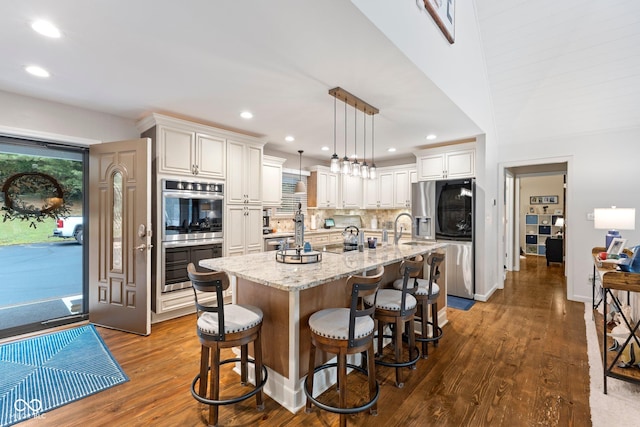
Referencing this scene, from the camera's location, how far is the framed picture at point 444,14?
252cm

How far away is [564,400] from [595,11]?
396 cm

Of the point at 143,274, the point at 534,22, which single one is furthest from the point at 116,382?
the point at 534,22

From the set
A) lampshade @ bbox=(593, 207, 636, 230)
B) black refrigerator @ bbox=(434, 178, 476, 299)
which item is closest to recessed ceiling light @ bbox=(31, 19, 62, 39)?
black refrigerator @ bbox=(434, 178, 476, 299)

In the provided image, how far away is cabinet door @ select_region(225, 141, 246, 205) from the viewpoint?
4211 millimetres

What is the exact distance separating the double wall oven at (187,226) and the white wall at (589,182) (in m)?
5.13

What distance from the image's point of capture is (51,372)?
8.20 feet

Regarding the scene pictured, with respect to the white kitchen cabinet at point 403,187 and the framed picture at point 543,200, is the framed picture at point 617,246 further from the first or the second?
the framed picture at point 543,200

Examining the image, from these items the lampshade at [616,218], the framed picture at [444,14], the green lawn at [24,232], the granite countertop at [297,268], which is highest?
the framed picture at [444,14]

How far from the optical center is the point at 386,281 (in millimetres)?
3115

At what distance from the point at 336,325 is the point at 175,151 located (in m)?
2.99

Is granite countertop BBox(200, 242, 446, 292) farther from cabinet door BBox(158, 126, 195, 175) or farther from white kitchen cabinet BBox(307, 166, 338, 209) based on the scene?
white kitchen cabinet BBox(307, 166, 338, 209)

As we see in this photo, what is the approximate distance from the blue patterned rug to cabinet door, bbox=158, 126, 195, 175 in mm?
2026

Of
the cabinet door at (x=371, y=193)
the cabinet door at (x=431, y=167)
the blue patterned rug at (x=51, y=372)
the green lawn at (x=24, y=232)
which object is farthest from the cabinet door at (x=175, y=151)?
the cabinet door at (x=371, y=193)

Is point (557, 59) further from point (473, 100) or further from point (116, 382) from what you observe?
point (116, 382)
